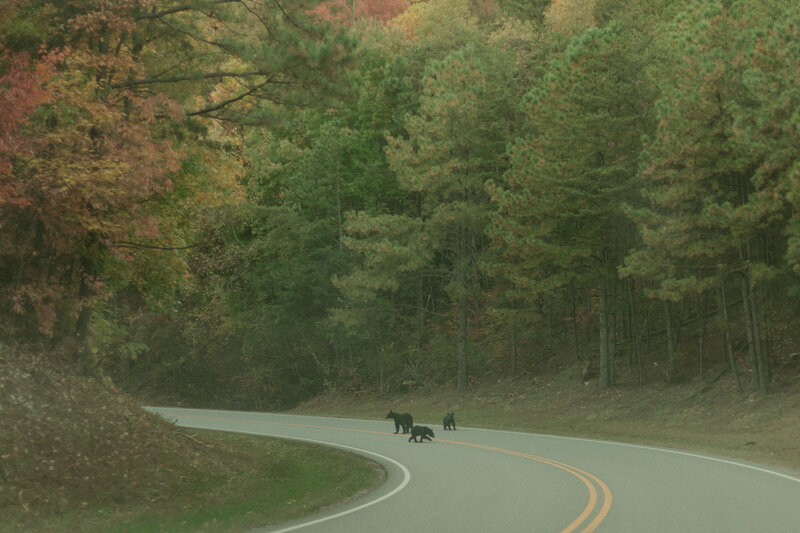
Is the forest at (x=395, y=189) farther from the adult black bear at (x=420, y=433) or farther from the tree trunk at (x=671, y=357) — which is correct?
the adult black bear at (x=420, y=433)

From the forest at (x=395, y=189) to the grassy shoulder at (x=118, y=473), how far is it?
2304 mm

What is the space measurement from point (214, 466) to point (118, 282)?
8214 mm

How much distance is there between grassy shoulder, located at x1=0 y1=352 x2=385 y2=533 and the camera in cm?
1079


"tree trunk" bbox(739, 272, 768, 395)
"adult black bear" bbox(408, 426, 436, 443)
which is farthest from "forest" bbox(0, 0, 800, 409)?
"adult black bear" bbox(408, 426, 436, 443)

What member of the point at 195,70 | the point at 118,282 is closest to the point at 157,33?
the point at 195,70

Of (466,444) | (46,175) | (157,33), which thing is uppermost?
(157,33)

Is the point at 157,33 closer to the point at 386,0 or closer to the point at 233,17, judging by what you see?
the point at 233,17

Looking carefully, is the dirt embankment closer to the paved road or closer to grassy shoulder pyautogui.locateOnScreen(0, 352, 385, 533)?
grassy shoulder pyautogui.locateOnScreen(0, 352, 385, 533)

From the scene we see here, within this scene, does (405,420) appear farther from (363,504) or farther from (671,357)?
(363,504)

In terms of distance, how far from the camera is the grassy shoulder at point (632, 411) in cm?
1975

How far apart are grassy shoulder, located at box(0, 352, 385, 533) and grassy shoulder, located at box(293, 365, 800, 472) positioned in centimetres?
883

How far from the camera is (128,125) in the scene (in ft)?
50.6

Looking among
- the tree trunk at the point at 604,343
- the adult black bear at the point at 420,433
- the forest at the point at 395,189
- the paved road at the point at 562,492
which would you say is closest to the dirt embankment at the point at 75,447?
the forest at the point at 395,189

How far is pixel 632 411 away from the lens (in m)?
26.4
